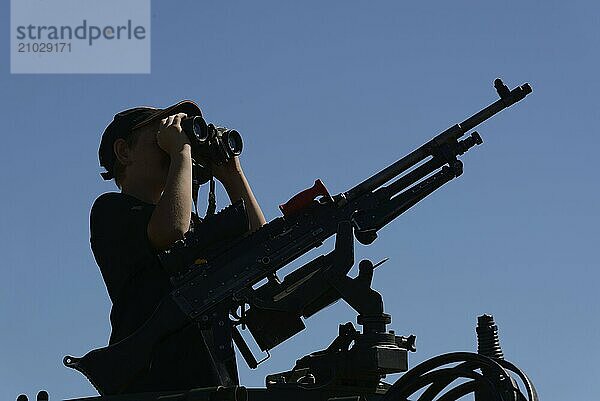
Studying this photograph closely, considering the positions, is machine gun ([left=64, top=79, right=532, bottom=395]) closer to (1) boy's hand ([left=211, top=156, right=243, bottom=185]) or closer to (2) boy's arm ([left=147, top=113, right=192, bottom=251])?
(2) boy's arm ([left=147, top=113, right=192, bottom=251])

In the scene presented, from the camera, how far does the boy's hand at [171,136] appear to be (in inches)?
468

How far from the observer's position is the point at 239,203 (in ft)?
37.5

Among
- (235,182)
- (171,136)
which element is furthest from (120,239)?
(235,182)

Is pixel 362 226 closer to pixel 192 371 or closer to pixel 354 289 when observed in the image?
pixel 354 289

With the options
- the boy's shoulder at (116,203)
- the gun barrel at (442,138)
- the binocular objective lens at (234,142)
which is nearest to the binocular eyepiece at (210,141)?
the binocular objective lens at (234,142)

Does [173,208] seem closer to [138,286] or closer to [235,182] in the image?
[138,286]

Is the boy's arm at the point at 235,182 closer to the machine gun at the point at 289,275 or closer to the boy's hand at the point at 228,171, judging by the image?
the boy's hand at the point at 228,171

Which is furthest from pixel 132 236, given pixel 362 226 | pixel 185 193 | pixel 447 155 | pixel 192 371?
pixel 447 155

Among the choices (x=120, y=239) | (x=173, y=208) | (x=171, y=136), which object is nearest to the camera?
(x=173, y=208)

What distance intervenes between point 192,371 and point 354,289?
172cm

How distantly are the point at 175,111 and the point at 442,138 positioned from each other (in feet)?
8.60

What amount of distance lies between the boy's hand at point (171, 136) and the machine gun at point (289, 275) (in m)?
0.90

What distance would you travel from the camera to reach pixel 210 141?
40.7 ft

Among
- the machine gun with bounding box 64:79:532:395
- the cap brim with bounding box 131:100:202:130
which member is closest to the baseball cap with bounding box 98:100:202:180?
the cap brim with bounding box 131:100:202:130
